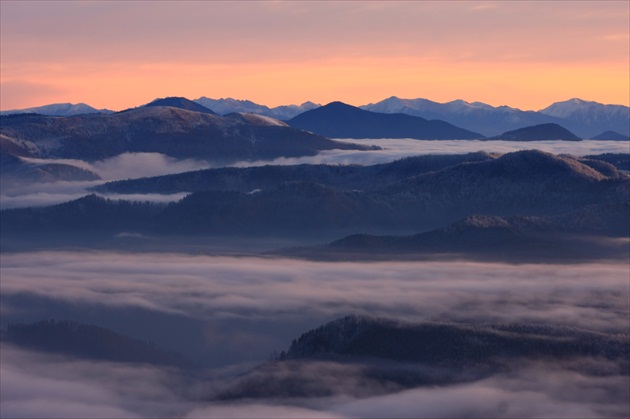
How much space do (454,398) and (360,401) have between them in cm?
1105

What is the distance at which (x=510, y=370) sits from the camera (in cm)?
14688

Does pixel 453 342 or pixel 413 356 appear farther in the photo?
pixel 453 342

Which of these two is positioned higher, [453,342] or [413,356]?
[453,342]

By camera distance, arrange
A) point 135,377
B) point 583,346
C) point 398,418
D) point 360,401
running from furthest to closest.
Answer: point 135,377
point 583,346
point 360,401
point 398,418

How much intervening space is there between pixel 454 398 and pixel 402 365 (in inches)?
467

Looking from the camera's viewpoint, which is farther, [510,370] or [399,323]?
[399,323]

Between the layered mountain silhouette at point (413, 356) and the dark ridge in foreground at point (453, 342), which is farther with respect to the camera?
the dark ridge in foreground at point (453, 342)

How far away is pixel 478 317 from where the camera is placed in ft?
639

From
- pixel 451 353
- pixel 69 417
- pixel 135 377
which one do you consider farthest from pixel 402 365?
pixel 135 377

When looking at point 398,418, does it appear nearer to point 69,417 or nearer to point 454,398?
point 454,398

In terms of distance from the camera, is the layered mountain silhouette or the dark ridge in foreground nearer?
the layered mountain silhouette

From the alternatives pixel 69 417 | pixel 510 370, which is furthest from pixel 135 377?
pixel 510 370

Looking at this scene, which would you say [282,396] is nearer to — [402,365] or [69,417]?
[402,365]

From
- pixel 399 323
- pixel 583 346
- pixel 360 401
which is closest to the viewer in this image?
pixel 360 401
